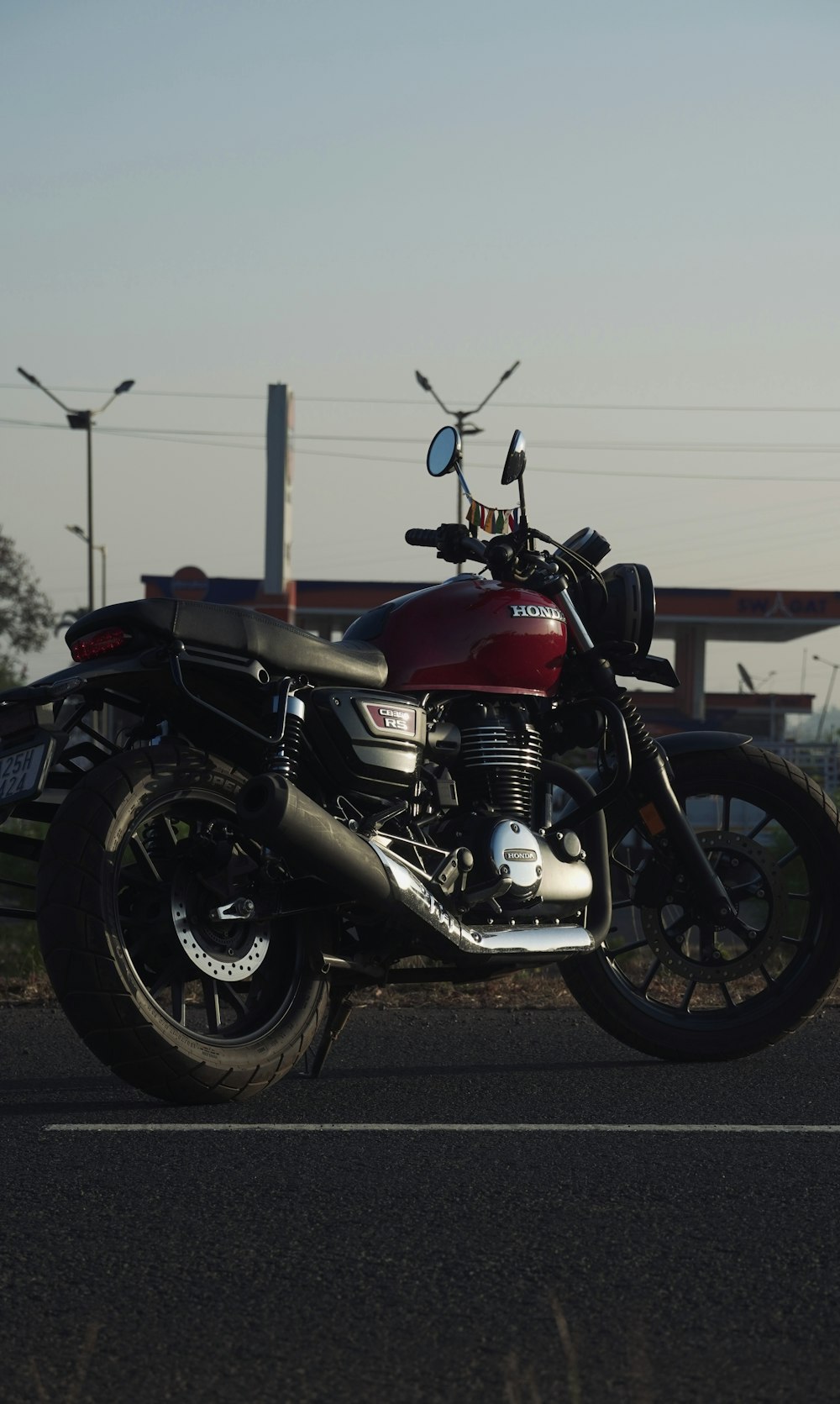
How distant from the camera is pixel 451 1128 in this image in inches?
173

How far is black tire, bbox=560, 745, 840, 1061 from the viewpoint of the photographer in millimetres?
5500

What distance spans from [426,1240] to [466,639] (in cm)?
231

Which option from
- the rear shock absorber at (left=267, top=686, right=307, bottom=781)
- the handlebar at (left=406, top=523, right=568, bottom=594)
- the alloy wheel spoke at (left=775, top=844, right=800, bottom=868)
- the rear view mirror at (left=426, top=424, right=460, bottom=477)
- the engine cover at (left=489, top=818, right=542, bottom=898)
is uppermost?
the rear view mirror at (left=426, top=424, right=460, bottom=477)

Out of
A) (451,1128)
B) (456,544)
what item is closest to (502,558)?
(456,544)

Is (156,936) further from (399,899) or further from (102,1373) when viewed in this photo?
(102,1373)

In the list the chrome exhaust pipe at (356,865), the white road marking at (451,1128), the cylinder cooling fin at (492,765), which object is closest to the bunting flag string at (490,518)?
the cylinder cooling fin at (492,765)

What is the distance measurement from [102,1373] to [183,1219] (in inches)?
34.2

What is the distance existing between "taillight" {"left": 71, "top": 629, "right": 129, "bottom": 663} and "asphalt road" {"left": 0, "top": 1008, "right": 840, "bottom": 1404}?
50.3 inches

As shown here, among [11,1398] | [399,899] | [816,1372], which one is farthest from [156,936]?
[816,1372]

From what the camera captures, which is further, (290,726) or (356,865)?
(290,726)

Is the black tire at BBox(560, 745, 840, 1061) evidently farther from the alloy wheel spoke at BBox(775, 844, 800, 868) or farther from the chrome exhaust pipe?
the chrome exhaust pipe

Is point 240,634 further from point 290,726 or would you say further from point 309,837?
point 309,837

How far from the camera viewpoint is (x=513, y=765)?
5281 mm

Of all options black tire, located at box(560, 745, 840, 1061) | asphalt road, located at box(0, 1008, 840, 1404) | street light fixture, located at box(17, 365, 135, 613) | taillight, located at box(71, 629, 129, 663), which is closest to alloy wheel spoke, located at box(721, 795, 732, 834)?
black tire, located at box(560, 745, 840, 1061)
